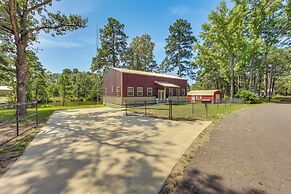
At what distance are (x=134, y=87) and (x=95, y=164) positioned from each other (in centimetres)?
1825

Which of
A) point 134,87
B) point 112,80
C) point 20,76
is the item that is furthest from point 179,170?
point 112,80

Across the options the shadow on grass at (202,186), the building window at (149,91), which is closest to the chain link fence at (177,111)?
the building window at (149,91)

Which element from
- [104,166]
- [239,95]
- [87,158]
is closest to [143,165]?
[104,166]

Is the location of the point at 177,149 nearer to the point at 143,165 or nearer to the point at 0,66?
the point at 143,165

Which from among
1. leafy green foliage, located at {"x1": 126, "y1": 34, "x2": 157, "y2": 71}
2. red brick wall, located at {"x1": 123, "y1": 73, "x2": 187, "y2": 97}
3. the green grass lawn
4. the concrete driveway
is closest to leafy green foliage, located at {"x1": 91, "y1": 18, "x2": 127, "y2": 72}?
leafy green foliage, located at {"x1": 126, "y1": 34, "x2": 157, "y2": 71}

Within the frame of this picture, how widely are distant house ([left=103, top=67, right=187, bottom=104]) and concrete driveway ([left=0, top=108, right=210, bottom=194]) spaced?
588 inches

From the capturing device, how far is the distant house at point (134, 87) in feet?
68.2

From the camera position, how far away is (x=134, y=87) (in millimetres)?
21703

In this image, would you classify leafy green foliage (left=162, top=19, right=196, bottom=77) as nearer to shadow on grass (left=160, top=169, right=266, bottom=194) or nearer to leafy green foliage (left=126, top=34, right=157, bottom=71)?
leafy green foliage (left=126, top=34, right=157, bottom=71)

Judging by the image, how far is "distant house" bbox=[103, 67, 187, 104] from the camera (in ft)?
68.2

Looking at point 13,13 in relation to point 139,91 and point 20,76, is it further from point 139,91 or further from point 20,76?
point 139,91

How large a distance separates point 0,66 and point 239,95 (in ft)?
97.6

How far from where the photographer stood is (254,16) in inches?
1104

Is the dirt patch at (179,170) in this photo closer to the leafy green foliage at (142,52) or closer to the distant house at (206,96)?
the distant house at (206,96)
